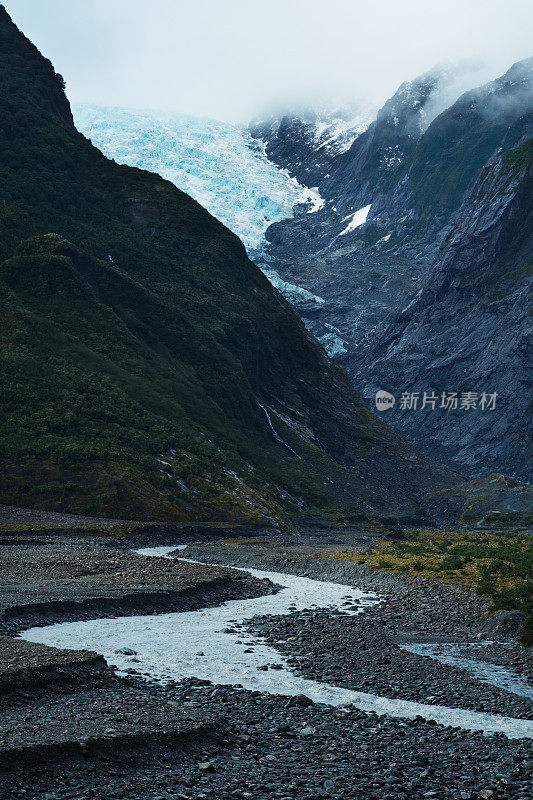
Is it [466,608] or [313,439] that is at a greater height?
[313,439]

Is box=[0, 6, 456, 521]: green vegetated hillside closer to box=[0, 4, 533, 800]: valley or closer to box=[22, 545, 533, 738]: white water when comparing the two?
box=[0, 4, 533, 800]: valley

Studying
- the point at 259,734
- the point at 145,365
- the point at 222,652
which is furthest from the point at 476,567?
the point at 145,365

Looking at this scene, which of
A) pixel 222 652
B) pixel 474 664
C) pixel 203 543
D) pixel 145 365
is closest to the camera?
pixel 474 664

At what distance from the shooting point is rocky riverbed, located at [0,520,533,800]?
13969 millimetres

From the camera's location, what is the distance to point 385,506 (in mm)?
146250

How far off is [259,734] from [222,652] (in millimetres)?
9847

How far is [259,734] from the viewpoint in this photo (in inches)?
688

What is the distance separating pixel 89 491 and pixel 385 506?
2930 inches

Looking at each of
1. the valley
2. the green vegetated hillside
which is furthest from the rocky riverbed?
the green vegetated hillside

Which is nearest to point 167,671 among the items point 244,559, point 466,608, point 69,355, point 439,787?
point 439,787

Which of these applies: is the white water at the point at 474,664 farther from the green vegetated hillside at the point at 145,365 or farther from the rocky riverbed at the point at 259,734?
the green vegetated hillside at the point at 145,365

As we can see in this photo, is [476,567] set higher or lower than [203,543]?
higher

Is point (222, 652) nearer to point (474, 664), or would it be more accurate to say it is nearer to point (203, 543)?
point (474, 664)

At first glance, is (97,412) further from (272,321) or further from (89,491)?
(272,321)
